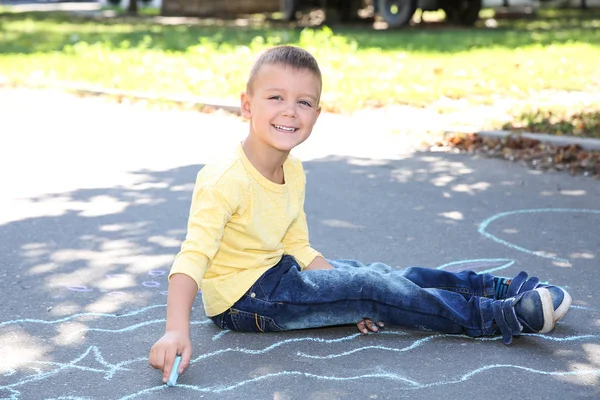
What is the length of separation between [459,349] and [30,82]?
8043 millimetres

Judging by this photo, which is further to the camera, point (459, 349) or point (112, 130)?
point (112, 130)

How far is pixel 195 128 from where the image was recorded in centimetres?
810

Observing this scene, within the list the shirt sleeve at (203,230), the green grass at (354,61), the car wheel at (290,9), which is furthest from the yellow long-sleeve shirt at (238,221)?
the car wheel at (290,9)

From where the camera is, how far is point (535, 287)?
363 centimetres

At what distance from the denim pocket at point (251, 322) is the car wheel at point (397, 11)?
15.1 m

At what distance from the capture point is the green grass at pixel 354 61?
9.35 meters

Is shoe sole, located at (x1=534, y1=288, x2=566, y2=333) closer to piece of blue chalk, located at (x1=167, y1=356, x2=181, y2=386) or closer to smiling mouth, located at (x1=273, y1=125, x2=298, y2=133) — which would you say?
smiling mouth, located at (x1=273, y1=125, x2=298, y2=133)

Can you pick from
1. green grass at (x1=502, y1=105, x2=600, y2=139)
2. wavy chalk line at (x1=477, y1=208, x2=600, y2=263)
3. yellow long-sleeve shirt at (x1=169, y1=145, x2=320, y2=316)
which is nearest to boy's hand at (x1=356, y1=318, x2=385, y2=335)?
yellow long-sleeve shirt at (x1=169, y1=145, x2=320, y2=316)

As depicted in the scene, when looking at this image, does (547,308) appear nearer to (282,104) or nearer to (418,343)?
(418,343)

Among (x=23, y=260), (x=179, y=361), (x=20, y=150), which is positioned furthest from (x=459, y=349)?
(x=20, y=150)

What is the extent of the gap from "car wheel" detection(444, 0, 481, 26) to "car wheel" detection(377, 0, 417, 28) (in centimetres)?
118

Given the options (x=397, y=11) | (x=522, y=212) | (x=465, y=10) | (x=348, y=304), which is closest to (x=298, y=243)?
(x=348, y=304)

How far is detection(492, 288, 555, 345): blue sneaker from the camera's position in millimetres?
3359

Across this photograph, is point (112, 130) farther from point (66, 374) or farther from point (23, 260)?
point (66, 374)
